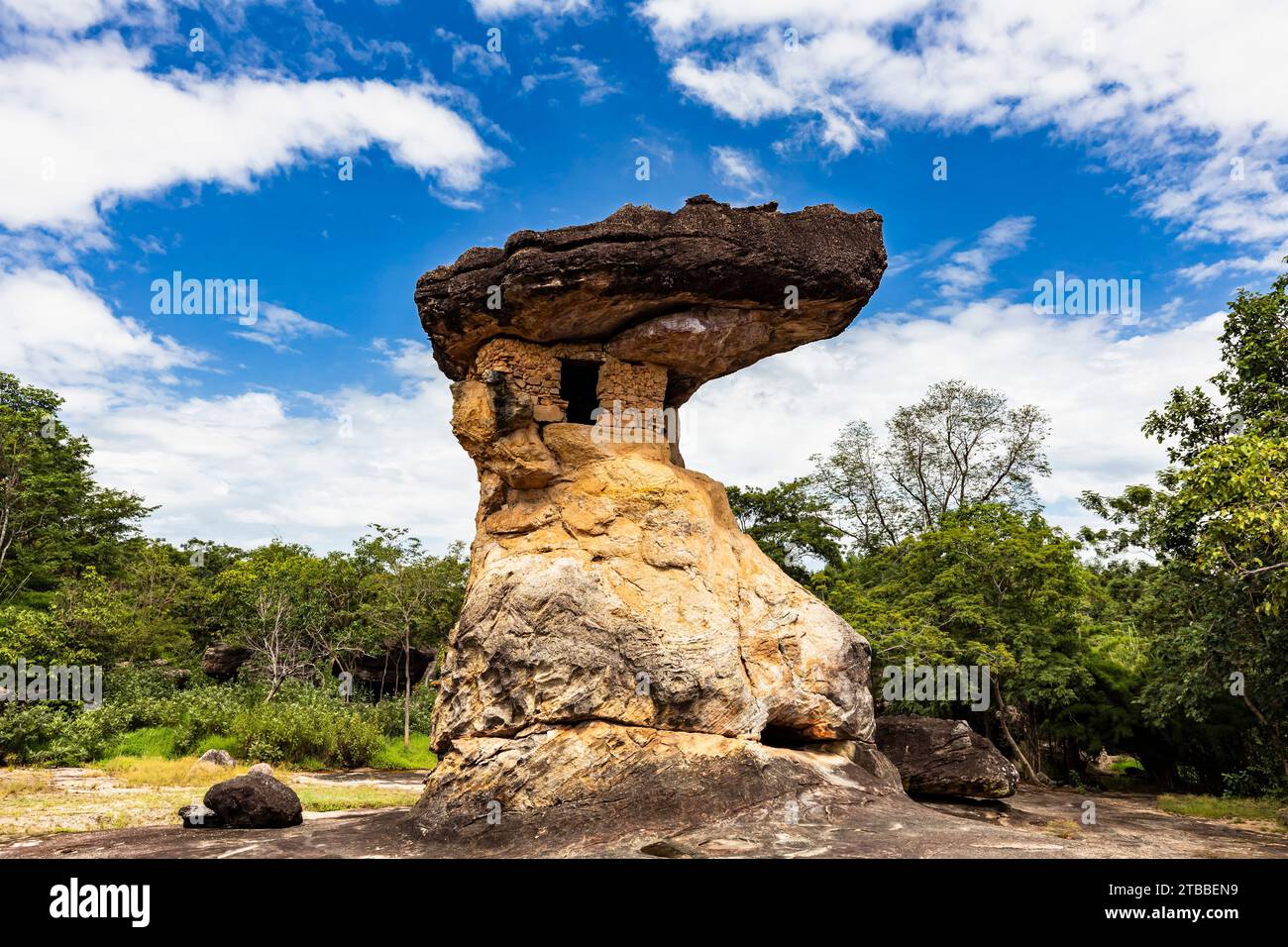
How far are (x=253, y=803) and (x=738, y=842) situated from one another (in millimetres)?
6593

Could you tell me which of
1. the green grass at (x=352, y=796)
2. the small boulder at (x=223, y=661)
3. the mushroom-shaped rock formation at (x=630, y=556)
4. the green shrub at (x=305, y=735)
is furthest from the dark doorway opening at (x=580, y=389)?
the small boulder at (x=223, y=661)

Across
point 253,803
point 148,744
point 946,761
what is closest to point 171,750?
point 148,744

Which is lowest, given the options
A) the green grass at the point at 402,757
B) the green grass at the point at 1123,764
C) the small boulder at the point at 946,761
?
the green grass at the point at 1123,764

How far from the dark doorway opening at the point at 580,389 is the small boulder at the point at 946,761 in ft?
25.9

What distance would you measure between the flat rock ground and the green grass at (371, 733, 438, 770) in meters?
10.0

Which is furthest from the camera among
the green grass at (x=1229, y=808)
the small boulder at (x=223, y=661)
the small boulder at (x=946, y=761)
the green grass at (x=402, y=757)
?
the small boulder at (x=223, y=661)

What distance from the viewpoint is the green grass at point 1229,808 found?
15.0 m

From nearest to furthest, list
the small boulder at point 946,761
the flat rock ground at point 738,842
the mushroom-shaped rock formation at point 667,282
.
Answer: the flat rock ground at point 738,842, the mushroom-shaped rock formation at point 667,282, the small boulder at point 946,761

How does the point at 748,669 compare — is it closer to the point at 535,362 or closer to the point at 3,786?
the point at 535,362

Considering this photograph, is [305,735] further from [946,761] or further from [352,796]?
[946,761]

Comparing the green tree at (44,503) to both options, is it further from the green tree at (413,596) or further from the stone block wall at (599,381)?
the stone block wall at (599,381)

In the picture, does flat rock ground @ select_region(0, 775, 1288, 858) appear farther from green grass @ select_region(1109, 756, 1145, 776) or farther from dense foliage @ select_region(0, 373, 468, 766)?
green grass @ select_region(1109, 756, 1145, 776)
